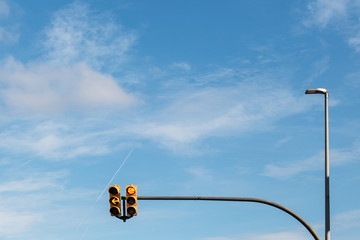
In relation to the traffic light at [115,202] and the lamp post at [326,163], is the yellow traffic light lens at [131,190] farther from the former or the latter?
the lamp post at [326,163]

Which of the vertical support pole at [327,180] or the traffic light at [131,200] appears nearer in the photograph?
the traffic light at [131,200]

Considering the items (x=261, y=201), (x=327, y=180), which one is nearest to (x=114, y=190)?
(x=261, y=201)

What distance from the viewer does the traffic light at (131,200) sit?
16438mm

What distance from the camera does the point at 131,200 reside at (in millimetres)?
16438

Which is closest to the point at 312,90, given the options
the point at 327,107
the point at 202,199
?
the point at 327,107

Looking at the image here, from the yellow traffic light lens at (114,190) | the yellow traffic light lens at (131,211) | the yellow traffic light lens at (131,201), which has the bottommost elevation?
the yellow traffic light lens at (131,211)

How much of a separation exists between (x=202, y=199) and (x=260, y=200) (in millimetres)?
1760

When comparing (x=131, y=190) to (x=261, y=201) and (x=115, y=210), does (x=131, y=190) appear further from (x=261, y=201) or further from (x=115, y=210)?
(x=261, y=201)

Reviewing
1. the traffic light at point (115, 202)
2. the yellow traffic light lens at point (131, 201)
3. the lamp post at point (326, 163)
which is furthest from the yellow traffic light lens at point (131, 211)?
the lamp post at point (326, 163)

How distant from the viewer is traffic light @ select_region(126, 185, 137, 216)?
16438 mm

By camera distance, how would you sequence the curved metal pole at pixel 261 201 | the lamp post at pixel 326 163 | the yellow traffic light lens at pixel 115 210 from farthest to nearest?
the lamp post at pixel 326 163 → the curved metal pole at pixel 261 201 → the yellow traffic light lens at pixel 115 210

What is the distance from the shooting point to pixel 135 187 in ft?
54.4

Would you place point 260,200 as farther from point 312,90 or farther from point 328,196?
point 312,90

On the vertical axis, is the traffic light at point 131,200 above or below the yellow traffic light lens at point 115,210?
above
